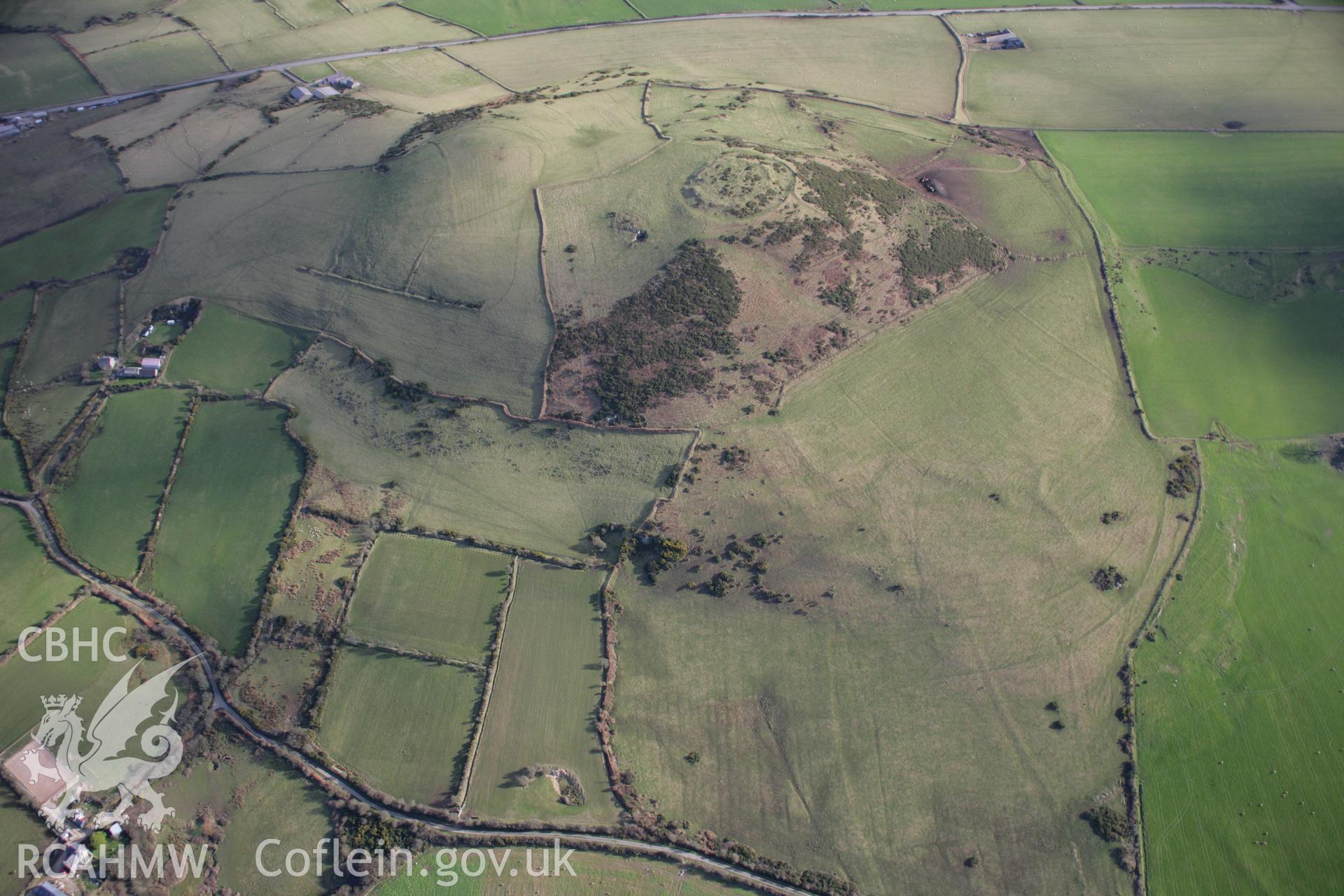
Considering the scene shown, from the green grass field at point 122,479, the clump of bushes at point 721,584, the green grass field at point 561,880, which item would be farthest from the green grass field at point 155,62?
the green grass field at point 561,880

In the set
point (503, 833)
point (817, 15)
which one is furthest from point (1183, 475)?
point (817, 15)

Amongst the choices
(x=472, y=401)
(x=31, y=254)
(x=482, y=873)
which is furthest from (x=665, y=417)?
(x=31, y=254)

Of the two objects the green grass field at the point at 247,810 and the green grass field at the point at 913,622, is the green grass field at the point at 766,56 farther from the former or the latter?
the green grass field at the point at 247,810

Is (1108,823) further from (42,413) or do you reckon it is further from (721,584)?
(42,413)

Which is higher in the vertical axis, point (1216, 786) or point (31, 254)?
point (31, 254)

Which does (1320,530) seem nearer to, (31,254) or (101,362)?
(101,362)

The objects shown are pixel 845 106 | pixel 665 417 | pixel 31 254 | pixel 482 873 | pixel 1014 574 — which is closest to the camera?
pixel 482 873
